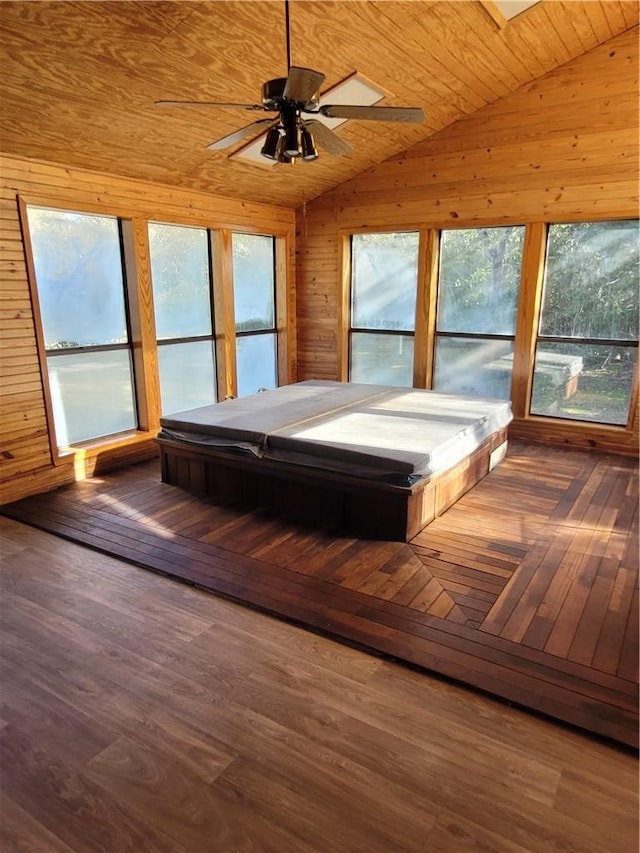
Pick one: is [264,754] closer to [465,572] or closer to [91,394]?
[465,572]

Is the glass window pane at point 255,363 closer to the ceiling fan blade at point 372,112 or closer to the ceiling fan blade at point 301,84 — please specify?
the ceiling fan blade at point 372,112

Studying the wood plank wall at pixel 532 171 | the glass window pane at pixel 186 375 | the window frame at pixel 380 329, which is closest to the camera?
the wood plank wall at pixel 532 171

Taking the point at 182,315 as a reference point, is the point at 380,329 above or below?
below

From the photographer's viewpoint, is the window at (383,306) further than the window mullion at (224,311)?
Yes

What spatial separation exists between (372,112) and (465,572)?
7.92 ft

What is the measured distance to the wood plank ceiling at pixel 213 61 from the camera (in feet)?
9.30

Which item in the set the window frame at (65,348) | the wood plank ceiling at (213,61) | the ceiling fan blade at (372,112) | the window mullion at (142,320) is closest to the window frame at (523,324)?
the wood plank ceiling at (213,61)

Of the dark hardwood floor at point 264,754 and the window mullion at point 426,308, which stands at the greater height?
the window mullion at point 426,308

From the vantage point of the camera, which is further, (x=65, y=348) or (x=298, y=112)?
(x=65, y=348)

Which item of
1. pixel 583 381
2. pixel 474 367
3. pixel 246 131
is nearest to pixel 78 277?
pixel 246 131

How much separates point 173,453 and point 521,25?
419 cm

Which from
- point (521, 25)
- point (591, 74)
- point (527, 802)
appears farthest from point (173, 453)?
point (591, 74)

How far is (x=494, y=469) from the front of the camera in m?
4.63

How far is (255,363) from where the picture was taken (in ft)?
21.5
